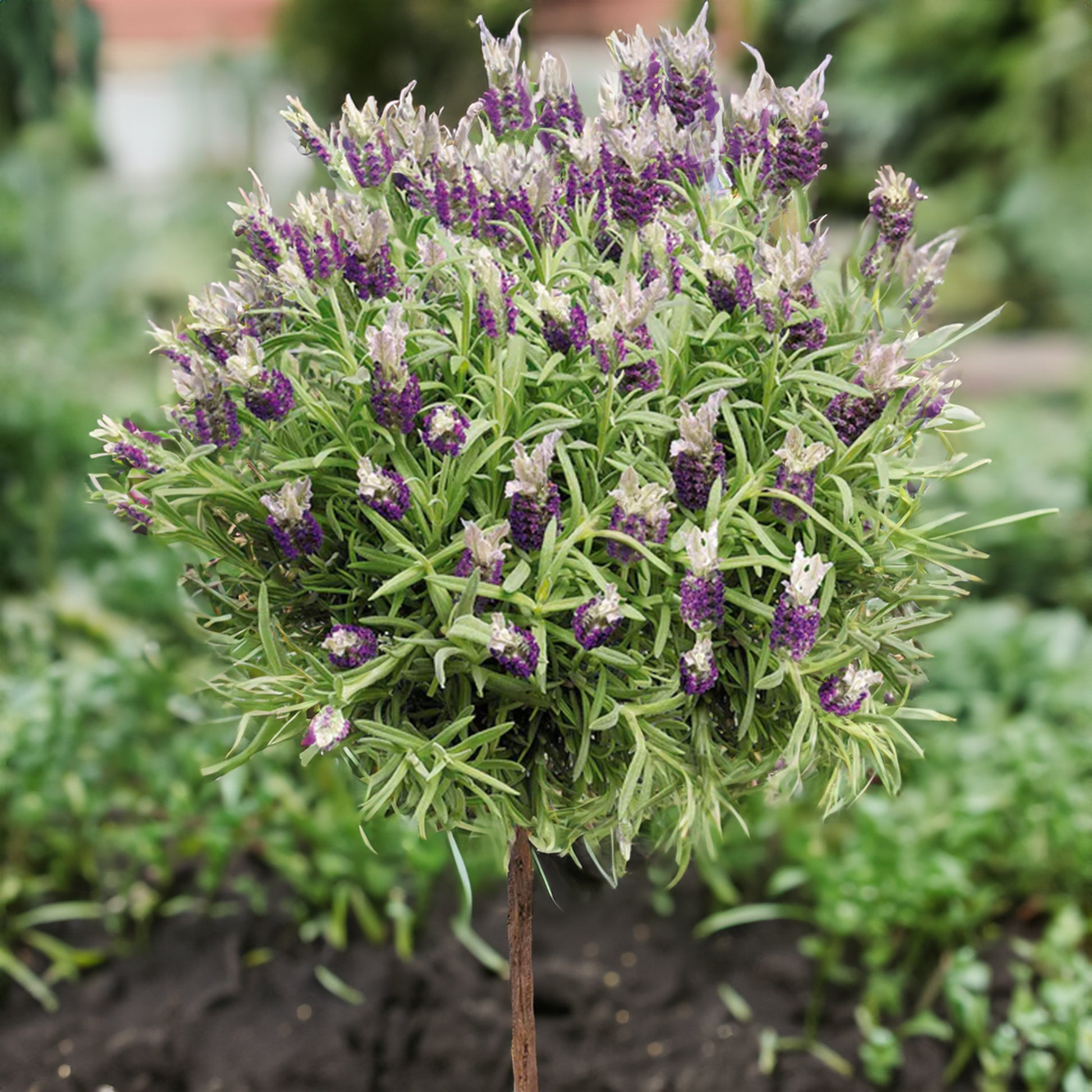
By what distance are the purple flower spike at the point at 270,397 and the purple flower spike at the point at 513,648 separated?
34cm

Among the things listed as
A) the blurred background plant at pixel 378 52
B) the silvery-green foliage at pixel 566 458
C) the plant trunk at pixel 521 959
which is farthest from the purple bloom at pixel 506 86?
the blurred background plant at pixel 378 52

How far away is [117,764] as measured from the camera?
3.05 meters

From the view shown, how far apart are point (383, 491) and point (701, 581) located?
0.33 metres

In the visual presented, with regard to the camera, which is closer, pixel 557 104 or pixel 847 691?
pixel 847 691

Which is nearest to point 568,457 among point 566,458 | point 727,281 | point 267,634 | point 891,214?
point 566,458

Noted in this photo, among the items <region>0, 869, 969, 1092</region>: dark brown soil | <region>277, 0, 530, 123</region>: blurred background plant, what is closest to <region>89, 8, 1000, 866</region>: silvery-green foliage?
<region>0, 869, 969, 1092</region>: dark brown soil

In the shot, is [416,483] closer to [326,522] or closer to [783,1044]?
[326,522]

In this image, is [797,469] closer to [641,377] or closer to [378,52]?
[641,377]

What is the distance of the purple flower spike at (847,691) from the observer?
1.24 metres

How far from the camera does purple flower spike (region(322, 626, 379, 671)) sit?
1181 mm

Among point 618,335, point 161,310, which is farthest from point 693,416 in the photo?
point 161,310

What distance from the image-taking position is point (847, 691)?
125 centimetres

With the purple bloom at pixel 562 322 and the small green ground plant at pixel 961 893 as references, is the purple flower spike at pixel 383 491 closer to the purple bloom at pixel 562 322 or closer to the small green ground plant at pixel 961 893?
the purple bloom at pixel 562 322

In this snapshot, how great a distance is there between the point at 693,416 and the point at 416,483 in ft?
0.96
